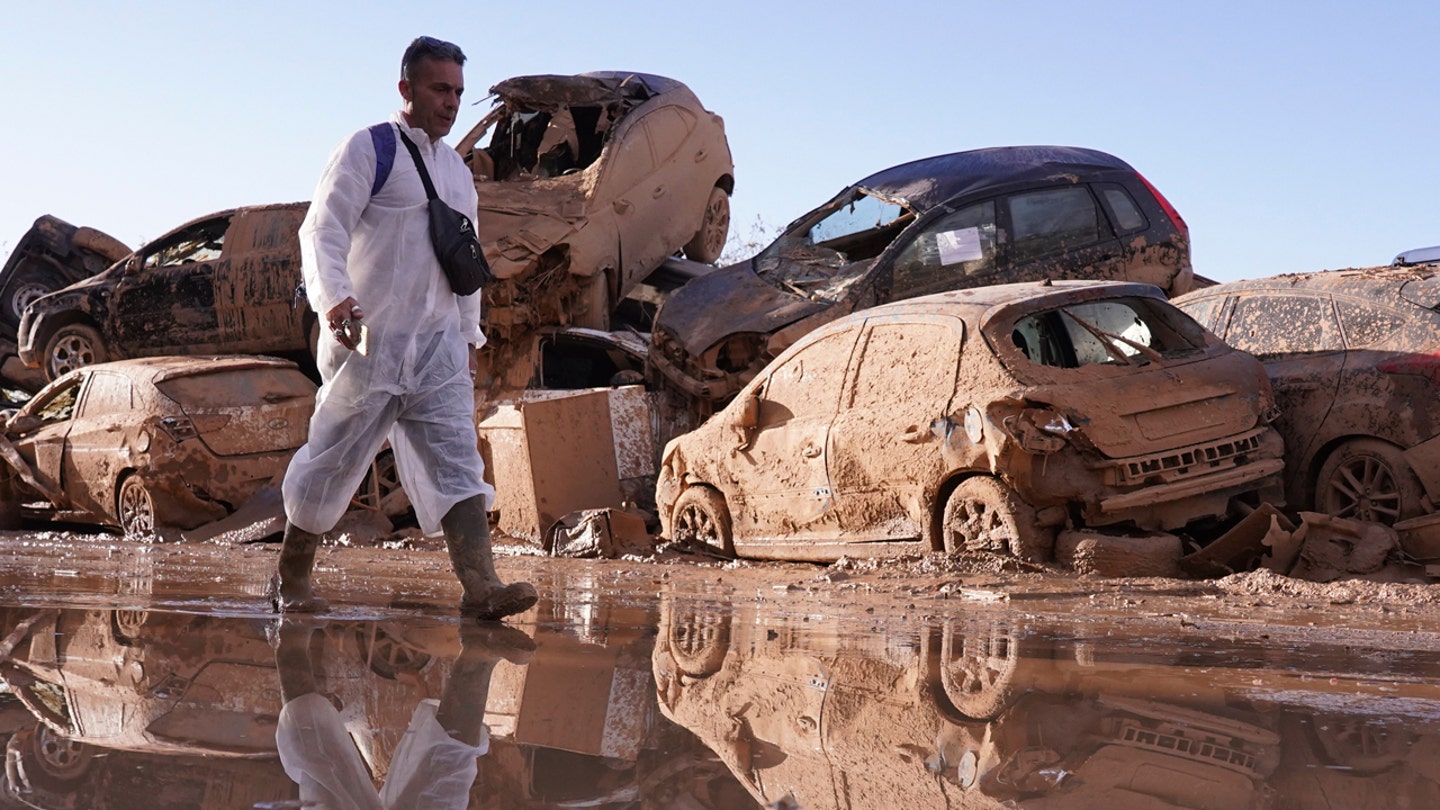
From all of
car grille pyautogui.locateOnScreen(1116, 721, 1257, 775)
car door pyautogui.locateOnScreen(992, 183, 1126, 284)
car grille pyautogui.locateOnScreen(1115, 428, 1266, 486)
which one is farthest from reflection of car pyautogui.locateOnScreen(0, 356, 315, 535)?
car grille pyautogui.locateOnScreen(1116, 721, 1257, 775)

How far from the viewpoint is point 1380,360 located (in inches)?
321

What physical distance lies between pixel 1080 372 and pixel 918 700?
4.25 metres

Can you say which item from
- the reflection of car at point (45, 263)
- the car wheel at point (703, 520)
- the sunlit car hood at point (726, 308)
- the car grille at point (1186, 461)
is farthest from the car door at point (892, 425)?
the reflection of car at point (45, 263)

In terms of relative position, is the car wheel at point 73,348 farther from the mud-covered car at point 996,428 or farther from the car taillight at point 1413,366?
the car taillight at point 1413,366

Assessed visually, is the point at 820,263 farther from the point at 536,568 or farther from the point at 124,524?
the point at 124,524

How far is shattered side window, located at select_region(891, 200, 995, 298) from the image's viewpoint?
37.5ft

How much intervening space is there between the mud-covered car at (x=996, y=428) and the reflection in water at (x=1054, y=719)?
93.2 inches

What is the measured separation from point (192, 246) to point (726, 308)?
22.4 ft

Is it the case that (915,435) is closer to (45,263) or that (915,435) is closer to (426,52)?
(426,52)

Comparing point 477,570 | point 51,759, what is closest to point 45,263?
point 477,570

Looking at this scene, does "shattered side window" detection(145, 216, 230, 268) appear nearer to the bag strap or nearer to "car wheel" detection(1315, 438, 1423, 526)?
the bag strap

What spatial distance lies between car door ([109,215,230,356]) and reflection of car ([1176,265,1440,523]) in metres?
10.5

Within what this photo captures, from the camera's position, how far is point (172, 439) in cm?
1172

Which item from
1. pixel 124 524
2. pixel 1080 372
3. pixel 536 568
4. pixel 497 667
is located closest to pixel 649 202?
pixel 124 524
